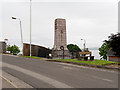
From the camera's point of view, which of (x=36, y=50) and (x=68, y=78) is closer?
(x=68, y=78)

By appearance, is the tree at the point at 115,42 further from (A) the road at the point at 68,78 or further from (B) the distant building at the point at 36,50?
(B) the distant building at the point at 36,50

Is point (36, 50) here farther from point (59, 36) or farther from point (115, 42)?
point (115, 42)

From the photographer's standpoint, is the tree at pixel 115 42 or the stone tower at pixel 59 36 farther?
the stone tower at pixel 59 36

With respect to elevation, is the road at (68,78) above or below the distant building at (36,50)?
below

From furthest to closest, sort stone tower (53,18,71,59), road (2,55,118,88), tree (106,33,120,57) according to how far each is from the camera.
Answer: stone tower (53,18,71,59), tree (106,33,120,57), road (2,55,118,88)

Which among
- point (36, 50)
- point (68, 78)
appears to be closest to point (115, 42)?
point (68, 78)

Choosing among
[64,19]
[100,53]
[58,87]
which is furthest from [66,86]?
[100,53]

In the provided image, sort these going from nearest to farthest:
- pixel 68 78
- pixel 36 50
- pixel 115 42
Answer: pixel 68 78
pixel 115 42
pixel 36 50

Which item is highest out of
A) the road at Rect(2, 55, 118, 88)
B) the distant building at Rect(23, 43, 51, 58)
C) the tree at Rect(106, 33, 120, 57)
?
the tree at Rect(106, 33, 120, 57)

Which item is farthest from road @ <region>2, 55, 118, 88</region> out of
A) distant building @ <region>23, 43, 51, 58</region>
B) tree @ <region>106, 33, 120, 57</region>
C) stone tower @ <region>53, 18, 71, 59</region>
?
distant building @ <region>23, 43, 51, 58</region>

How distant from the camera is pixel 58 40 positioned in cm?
2962

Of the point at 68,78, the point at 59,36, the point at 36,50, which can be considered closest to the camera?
the point at 68,78

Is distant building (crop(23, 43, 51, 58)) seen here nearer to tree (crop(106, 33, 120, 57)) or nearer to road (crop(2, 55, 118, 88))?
tree (crop(106, 33, 120, 57))

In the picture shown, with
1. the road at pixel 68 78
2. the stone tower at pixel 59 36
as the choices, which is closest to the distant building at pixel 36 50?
the stone tower at pixel 59 36
